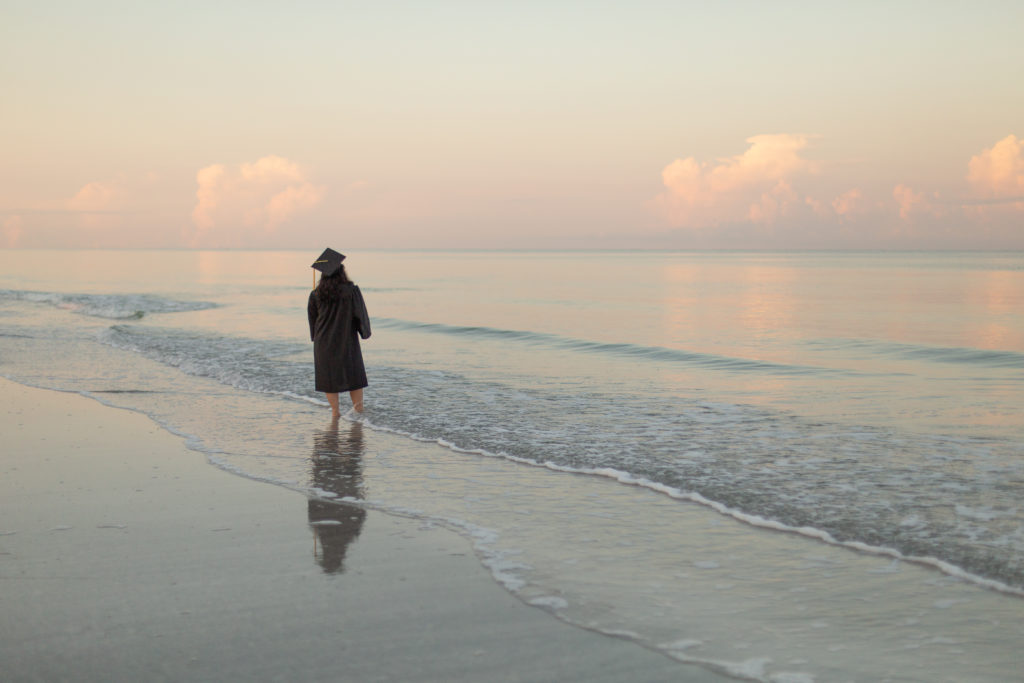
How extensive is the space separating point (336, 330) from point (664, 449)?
155 inches

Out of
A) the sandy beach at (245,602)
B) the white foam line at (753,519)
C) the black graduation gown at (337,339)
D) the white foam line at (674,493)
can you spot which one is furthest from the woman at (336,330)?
the sandy beach at (245,602)

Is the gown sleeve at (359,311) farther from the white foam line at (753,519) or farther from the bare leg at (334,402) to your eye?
the white foam line at (753,519)

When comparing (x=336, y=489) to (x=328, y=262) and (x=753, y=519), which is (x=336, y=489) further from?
(x=328, y=262)

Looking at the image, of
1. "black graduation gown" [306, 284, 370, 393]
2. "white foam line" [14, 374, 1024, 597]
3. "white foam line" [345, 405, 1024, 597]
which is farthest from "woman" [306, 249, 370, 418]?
"white foam line" [345, 405, 1024, 597]

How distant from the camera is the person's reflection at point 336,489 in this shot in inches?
177

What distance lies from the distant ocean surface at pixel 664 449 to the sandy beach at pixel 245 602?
265 millimetres

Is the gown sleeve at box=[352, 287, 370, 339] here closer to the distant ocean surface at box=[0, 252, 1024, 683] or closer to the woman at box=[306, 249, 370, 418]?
the woman at box=[306, 249, 370, 418]

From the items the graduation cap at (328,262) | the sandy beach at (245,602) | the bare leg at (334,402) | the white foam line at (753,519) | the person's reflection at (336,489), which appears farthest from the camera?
the bare leg at (334,402)

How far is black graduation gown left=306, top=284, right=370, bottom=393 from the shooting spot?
352 inches

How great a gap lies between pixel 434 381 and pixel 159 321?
51.1 feet

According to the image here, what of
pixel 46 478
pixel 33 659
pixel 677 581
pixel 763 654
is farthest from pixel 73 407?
pixel 763 654

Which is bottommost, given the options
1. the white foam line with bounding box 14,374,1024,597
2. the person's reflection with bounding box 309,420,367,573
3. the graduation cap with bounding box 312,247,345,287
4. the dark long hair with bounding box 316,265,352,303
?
the person's reflection with bounding box 309,420,367,573

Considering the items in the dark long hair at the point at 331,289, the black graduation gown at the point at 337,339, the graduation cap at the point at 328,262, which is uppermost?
the graduation cap at the point at 328,262

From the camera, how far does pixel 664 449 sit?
7262 millimetres
